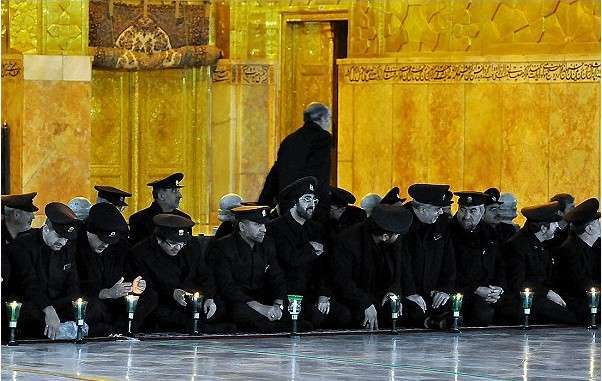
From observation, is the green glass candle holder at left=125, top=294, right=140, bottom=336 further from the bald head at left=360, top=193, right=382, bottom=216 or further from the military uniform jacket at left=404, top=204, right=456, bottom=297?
the bald head at left=360, top=193, right=382, bottom=216

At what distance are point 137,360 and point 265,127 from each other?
387 inches

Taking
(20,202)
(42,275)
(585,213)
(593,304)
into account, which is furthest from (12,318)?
(585,213)

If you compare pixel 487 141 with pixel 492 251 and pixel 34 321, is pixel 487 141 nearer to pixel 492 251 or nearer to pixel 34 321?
pixel 492 251

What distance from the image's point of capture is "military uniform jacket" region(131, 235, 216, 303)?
49.7 ft

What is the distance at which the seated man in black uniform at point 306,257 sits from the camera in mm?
15492

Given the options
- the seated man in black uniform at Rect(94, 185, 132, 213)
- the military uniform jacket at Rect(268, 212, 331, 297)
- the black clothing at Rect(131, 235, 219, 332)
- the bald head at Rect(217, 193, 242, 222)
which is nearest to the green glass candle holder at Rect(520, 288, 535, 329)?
the military uniform jacket at Rect(268, 212, 331, 297)

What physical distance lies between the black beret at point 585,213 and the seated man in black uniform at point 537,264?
0.67 feet

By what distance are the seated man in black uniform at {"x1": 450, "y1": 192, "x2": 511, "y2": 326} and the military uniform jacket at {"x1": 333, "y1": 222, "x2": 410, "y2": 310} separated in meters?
0.64

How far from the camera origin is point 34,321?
14234 mm

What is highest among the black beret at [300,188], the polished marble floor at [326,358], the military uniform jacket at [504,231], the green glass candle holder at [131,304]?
the black beret at [300,188]

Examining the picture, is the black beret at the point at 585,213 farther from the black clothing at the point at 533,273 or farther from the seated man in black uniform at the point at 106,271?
the seated man in black uniform at the point at 106,271

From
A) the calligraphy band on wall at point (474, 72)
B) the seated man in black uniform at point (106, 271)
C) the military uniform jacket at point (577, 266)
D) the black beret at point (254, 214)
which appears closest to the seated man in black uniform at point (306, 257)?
the black beret at point (254, 214)

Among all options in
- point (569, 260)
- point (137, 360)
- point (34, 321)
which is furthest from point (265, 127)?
point (137, 360)

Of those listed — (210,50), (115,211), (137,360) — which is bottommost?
(137,360)
